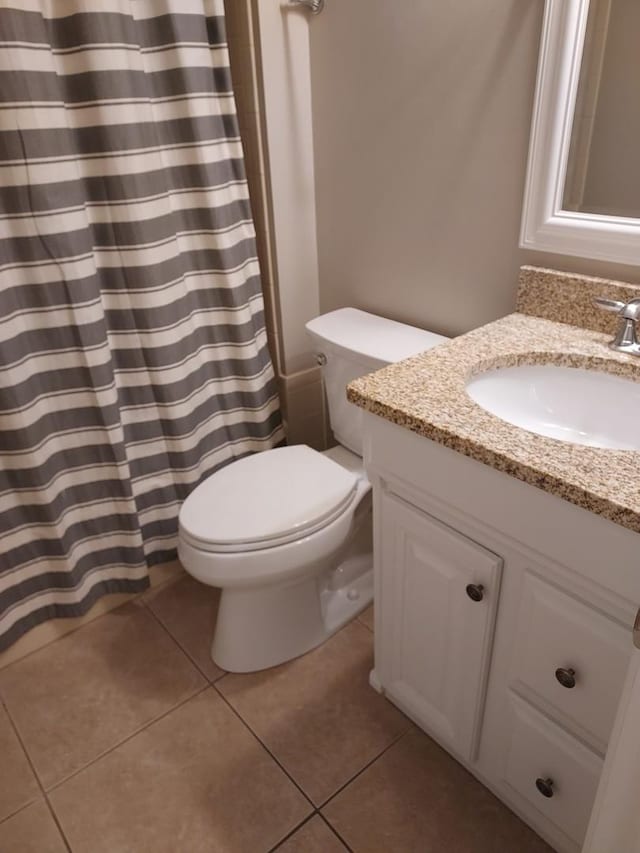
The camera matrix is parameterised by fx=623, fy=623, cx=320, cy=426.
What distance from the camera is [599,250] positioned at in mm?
1187

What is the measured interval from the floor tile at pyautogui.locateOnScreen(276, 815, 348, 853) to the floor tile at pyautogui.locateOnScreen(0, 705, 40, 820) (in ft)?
1.85

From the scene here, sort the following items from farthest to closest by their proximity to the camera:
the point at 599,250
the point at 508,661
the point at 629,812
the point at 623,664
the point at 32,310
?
1. the point at 32,310
2. the point at 599,250
3. the point at 508,661
4. the point at 623,664
5. the point at 629,812

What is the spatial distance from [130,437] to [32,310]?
1.33 ft

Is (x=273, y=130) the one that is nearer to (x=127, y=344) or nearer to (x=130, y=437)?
(x=127, y=344)

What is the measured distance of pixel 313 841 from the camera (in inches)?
48.3

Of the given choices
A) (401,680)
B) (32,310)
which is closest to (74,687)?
(401,680)

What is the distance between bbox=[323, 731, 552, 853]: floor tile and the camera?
121cm

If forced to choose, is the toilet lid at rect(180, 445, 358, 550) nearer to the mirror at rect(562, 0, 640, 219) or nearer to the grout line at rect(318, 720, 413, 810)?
the grout line at rect(318, 720, 413, 810)

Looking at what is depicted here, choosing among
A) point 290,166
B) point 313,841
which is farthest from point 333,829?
point 290,166

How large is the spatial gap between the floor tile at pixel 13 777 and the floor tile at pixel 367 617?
33.7 inches

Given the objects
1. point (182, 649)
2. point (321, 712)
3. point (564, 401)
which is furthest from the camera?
point (182, 649)

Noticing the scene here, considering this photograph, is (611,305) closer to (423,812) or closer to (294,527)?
(294,527)

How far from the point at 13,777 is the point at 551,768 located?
113 cm

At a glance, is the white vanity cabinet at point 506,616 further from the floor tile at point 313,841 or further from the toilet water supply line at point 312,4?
the toilet water supply line at point 312,4
